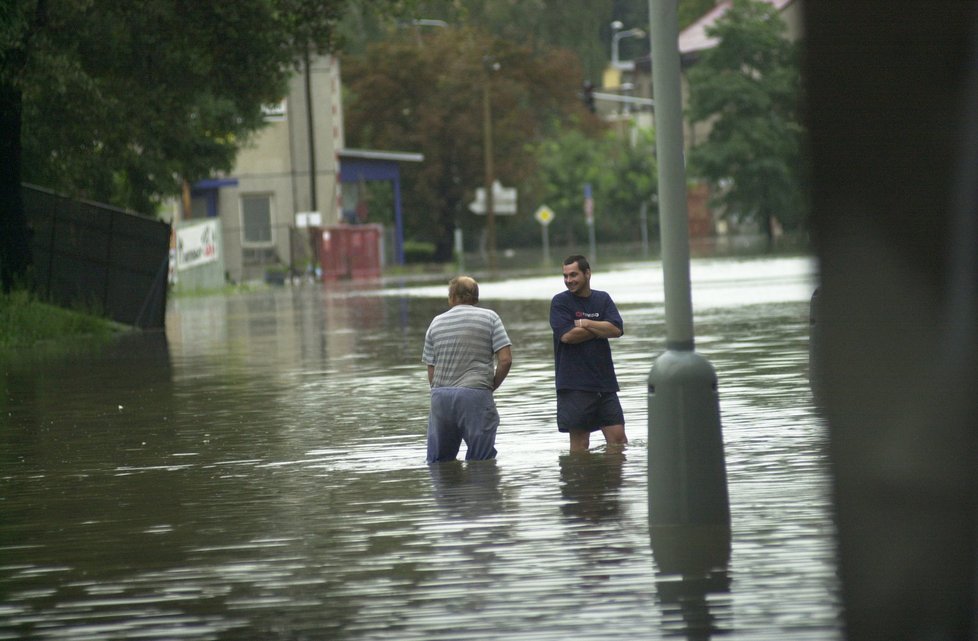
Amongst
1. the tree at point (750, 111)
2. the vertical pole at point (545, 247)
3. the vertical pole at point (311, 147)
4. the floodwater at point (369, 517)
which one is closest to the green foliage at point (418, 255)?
the vertical pole at point (545, 247)

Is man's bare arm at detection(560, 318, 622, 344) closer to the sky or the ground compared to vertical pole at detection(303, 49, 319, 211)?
closer to the ground

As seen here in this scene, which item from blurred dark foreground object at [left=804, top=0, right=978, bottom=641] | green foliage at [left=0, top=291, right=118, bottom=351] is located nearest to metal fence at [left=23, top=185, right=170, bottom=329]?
green foliage at [left=0, top=291, right=118, bottom=351]

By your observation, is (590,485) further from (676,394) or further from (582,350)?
(676,394)

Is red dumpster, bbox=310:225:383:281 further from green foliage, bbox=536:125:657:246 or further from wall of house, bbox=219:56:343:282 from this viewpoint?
green foliage, bbox=536:125:657:246

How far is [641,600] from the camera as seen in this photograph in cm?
735

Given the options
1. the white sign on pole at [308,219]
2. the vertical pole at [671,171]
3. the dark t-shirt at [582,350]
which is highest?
the white sign on pole at [308,219]

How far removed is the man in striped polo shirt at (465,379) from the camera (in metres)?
11.9

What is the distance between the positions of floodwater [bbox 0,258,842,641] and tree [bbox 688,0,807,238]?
64.0m

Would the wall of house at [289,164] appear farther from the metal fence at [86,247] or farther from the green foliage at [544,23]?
the green foliage at [544,23]

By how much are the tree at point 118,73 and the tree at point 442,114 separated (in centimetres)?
4960

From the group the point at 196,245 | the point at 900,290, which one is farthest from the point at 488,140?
the point at 900,290

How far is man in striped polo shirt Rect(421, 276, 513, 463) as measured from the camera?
39.1 feet

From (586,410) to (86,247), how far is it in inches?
858

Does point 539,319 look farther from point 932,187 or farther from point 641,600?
point 932,187
